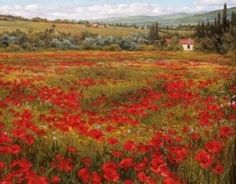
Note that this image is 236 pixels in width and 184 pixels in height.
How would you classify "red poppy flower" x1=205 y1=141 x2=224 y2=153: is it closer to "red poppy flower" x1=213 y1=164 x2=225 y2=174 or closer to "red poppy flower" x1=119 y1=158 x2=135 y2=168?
"red poppy flower" x1=213 y1=164 x2=225 y2=174

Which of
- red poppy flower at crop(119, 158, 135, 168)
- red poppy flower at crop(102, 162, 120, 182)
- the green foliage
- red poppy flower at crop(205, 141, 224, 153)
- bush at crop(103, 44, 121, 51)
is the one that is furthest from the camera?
bush at crop(103, 44, 121, 51)

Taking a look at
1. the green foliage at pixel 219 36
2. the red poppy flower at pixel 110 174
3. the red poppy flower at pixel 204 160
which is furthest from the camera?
the green foliage at pixel 219 36

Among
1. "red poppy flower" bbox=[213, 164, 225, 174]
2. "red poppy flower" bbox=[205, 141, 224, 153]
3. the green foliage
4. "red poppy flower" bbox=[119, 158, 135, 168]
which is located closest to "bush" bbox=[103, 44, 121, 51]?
the green foliage

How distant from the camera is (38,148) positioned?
6.27m

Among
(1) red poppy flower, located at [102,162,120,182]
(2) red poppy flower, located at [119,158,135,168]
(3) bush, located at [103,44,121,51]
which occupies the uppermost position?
(1) red poppy flower, located at [102,162,120,182]

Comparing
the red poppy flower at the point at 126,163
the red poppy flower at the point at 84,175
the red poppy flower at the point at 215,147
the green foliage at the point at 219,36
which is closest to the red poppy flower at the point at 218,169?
the red poppy flower at the point at 215,147

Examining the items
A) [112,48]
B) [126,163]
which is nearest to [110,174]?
[126,163]

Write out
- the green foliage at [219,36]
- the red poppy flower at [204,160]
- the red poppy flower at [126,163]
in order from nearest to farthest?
the red poppy flower at [204,160] < the red poppy flower at [126,163] < the green foliage at [219,36]

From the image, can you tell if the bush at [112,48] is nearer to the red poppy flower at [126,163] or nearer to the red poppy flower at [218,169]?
the red poppy flower at [126,163]

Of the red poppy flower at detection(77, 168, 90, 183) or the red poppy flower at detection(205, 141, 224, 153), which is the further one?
the red poppy flower at detection(205, 141, 224, 153)

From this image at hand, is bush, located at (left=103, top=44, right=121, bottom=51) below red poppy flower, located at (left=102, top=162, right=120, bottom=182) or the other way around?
below

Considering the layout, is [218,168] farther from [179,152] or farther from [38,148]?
[38,148]

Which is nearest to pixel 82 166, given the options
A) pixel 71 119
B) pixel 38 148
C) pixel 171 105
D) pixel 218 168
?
pixel 38 148

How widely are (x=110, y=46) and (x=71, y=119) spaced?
3626 inches
